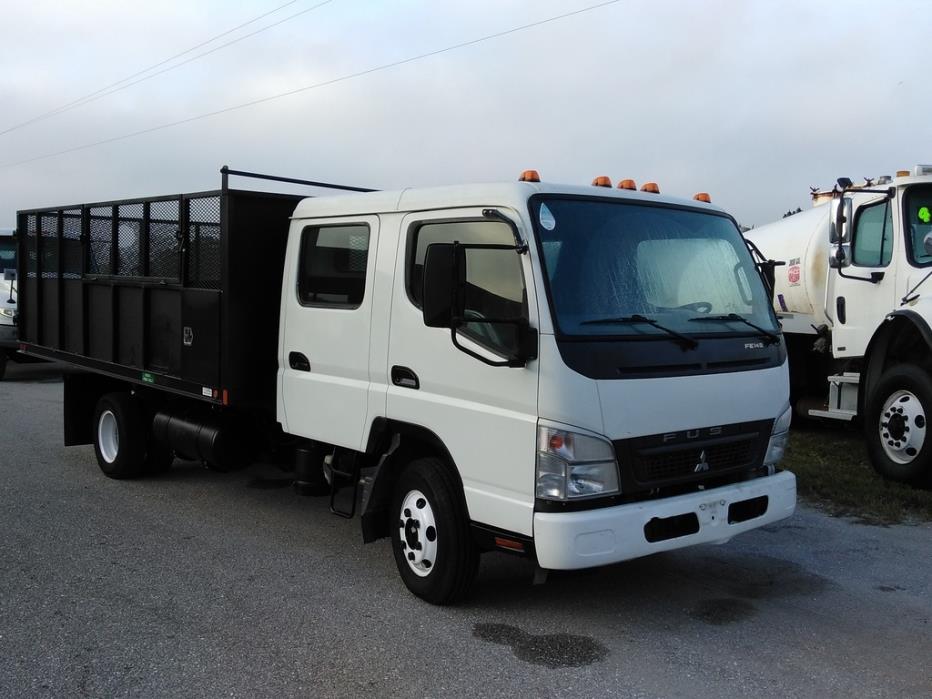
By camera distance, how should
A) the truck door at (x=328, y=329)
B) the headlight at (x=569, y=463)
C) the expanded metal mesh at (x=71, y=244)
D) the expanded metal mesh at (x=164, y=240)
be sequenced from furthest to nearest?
the expanded metal mesh at (x=71, y=244) < the expanded metal mesh at (x=164, y=240) < the truck door at (x=328, y=329) < the headlight at (x=569, y=463)

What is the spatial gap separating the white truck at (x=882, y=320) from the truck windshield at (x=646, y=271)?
11.0 ft

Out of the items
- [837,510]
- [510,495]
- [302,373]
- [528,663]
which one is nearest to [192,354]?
[302,373]

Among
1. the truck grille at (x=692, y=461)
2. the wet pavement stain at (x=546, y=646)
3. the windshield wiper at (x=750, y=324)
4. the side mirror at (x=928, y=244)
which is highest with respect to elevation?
the side mirror at (x=928, y=244)

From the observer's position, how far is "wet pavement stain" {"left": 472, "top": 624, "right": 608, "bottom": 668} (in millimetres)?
4219

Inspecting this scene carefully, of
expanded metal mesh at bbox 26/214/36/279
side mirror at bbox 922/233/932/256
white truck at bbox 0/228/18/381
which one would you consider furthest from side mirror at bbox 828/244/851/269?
white truck at bbox 0/228/18/381

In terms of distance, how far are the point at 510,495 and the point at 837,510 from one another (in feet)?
13.0

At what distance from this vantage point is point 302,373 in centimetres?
571

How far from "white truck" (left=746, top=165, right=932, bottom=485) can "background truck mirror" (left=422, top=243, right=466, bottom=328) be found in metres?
5.01

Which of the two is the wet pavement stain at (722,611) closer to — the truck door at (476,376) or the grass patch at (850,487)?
the truck door at (476,376)

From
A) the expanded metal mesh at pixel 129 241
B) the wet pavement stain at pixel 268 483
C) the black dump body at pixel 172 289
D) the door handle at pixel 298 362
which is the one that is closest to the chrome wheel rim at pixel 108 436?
the black dump body at pixel 172 289

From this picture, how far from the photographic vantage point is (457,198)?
4695 millimetres

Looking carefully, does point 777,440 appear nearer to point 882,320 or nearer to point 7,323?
point 882,320

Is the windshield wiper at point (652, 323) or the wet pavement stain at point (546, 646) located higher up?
the windshield wiper at point (652, 323)

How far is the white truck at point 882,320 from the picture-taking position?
7.68 m
